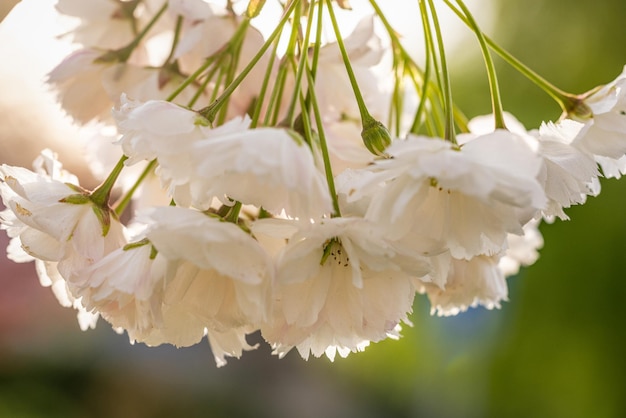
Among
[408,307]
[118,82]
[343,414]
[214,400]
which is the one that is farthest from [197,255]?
[343,414]

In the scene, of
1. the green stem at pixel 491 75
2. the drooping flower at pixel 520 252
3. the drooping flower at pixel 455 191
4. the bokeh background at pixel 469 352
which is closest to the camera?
the drooping flower at pixel 455 191

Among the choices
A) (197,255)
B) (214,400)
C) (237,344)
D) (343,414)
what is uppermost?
(197,255)

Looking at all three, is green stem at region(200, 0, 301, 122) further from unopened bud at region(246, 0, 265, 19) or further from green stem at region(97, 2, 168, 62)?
green stem at region(97, 2, 168, 62)

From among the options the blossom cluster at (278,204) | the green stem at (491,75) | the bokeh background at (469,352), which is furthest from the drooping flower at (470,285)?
the bokeh background at (469,352)

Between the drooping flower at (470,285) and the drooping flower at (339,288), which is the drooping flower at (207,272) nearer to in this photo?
the drooping flower at (339,288)

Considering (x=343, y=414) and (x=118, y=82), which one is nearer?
(x=118, y=82)

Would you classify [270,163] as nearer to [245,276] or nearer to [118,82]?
[245,276]
